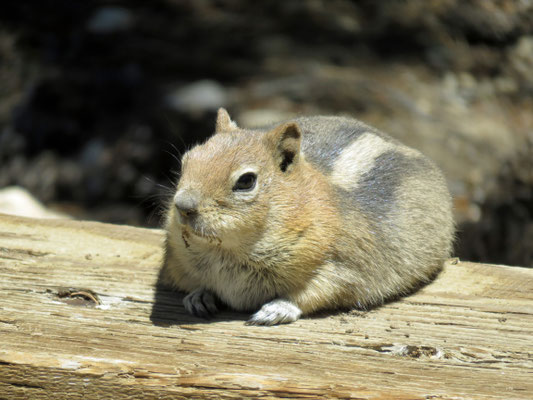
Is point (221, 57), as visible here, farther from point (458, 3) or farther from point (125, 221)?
point (458, 3)

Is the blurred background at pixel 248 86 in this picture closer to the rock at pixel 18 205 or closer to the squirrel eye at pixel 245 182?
the rock at pixel 18 205

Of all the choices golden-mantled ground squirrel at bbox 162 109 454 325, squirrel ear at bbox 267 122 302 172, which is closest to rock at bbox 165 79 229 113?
golden-mantled ground squirrel at bbox 162 109 454 325

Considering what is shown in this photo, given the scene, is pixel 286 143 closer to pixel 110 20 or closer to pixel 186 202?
pixel 186 202

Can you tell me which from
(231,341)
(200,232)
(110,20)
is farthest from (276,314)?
(110,20)

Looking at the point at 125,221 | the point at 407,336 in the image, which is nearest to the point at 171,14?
the point at 125,221

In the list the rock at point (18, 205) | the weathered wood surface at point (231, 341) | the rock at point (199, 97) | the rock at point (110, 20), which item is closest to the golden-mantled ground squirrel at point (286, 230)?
the weathered wood surface at point (231, 341)
